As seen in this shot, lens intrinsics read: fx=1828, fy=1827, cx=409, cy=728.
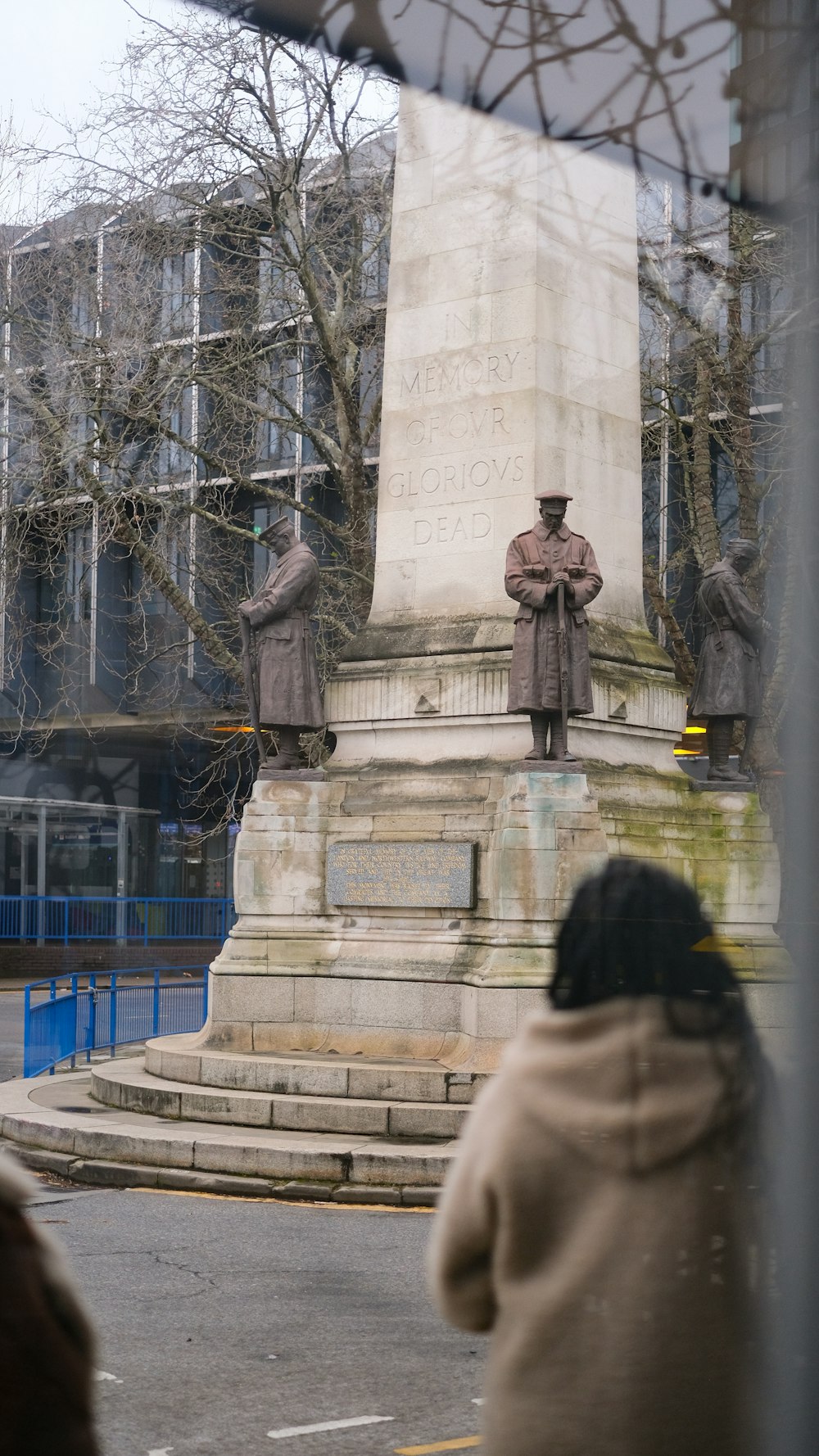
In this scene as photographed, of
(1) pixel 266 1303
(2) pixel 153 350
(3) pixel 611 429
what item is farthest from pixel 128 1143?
(2) pixel 153 350

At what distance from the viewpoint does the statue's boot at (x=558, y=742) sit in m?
13.7

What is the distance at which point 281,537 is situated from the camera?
609 inches

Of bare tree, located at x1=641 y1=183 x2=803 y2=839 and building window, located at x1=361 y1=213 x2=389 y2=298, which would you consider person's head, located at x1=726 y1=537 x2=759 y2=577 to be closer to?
bare tree, located at x1=641 y1=183 x2=803 y2=839

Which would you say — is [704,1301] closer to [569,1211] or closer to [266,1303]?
[569,1211]

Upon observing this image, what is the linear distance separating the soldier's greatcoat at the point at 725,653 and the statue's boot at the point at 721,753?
0.18 metres

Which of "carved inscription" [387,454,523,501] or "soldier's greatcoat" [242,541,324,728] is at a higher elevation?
"carved inscription" [387,454,523,501]

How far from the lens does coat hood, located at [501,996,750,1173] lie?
99.2 inches

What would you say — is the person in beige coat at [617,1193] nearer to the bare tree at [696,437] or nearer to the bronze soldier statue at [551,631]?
the bare tree at [696,437]

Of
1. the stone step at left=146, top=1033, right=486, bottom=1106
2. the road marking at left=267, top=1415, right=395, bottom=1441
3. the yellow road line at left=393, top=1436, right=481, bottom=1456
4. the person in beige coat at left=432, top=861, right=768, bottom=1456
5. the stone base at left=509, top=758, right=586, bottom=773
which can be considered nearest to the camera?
the person in beige coat at left=432, top=861, right=768, bottom=1456

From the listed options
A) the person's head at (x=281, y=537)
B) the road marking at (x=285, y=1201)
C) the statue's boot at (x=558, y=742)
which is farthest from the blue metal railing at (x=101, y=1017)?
the statue's boot at (x=558, y=742)

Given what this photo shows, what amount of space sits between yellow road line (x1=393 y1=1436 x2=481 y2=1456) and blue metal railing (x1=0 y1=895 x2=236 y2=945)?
93.6 ft

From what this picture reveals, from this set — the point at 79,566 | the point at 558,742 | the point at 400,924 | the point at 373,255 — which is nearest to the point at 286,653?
the point at 400,924

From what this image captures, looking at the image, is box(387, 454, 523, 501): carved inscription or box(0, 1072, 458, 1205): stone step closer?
box(0, 1072, 458, 1205): stone step

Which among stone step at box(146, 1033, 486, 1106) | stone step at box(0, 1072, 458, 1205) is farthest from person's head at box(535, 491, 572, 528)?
stone step at box(0, 1072, 458, 1205)
